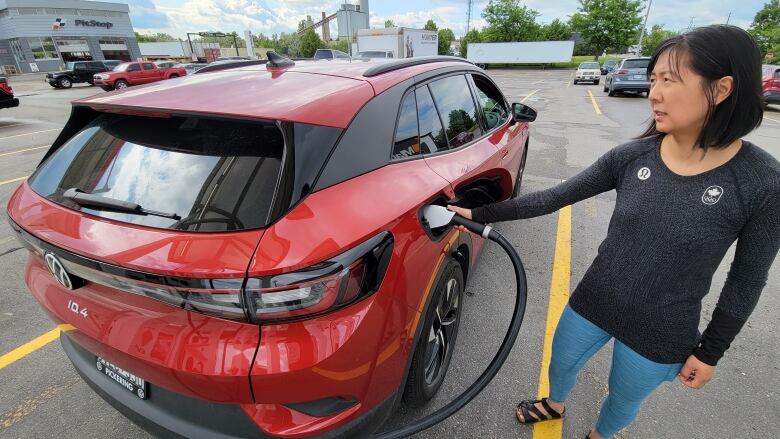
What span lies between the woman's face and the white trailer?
49.9 m

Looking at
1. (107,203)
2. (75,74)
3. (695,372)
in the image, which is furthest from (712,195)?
(75,74)

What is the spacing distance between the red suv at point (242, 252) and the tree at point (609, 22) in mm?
56971

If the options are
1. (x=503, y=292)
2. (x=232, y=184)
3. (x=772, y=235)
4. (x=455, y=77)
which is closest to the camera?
(x=772, y=235)

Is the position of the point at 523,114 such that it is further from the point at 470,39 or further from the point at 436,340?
the point at 470,39

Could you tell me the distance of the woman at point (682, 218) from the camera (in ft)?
3.75

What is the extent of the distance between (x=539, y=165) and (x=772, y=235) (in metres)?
5.95

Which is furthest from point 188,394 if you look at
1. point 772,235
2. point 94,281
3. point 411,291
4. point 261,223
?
point 772,235

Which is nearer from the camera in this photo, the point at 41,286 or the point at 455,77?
the point at 41,286

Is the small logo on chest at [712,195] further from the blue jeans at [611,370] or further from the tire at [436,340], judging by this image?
the tire at [436,340]

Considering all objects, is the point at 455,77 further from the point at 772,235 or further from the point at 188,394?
the point at 188,394

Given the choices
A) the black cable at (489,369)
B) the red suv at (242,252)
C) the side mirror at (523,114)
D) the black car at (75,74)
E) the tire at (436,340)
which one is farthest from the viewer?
the black car at (75,74)

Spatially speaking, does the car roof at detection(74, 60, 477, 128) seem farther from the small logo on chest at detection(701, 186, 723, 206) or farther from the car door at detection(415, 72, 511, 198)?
the small logo on chest at detection(701, 186, 723, 206)

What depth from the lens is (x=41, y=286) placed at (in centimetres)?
167

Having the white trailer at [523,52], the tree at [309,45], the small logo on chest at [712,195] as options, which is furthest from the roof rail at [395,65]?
the tree at [309,45]
